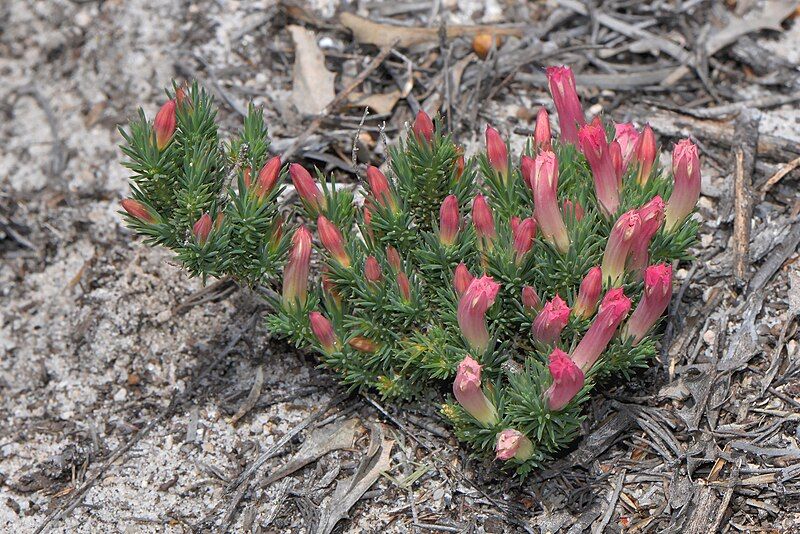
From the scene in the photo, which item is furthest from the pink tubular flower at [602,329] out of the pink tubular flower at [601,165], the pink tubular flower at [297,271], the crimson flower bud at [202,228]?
the crimson flower bud at [202,228]

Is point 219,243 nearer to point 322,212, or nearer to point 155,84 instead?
point 322,212

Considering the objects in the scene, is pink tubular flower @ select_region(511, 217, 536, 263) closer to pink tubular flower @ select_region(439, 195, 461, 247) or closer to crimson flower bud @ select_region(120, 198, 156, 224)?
pink tubular flower @ select_region(439, 195, 461, 247)

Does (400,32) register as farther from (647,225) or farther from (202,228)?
(647,225)

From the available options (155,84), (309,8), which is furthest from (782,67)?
(155,84)

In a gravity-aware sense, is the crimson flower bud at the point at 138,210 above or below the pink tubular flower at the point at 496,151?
above

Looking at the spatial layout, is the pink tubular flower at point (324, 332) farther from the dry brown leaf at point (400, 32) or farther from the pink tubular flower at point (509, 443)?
the dry brown leaf at point (400, 32)

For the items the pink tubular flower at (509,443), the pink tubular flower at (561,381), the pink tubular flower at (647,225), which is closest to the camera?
the pink tubular flower at (561,381)

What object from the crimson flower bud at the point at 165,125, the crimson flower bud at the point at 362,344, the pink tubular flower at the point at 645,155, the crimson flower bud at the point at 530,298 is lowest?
the crimson flower bud at the point at 362,344
